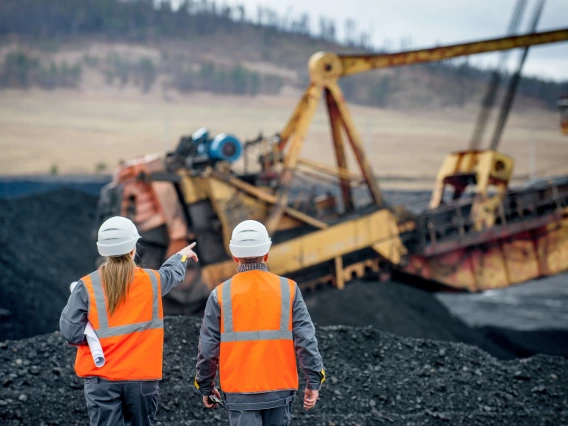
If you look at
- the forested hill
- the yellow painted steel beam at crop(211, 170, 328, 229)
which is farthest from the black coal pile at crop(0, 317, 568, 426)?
the forested hill

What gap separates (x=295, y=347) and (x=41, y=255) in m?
10.6

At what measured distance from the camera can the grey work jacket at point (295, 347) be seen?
2.86 meters

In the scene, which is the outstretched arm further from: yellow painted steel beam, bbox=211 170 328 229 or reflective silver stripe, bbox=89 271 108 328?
yellow painted steel beam, bbox=211 170 328 229

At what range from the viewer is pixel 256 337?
287 centimetres

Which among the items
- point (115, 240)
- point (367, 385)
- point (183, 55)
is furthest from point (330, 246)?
point (183, 55)

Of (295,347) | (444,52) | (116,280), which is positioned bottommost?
(295,347)

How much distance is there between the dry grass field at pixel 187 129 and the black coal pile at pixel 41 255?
14027 mm

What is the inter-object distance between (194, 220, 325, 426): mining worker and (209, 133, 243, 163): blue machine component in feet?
17.0

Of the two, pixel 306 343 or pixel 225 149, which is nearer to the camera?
pixel 306 343

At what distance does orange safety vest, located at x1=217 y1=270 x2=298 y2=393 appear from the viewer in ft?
9.33

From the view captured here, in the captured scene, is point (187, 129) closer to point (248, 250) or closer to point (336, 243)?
point (336, 243)

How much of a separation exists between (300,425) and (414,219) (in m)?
4.63

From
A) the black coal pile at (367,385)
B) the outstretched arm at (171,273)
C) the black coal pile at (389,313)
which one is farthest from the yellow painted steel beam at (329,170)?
the outstretched arm at (171,273)

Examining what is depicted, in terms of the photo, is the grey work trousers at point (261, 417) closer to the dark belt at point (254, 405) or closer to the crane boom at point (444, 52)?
the dark belt at point (254, 405)
